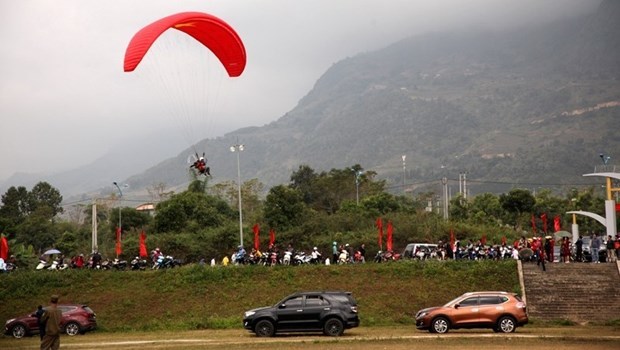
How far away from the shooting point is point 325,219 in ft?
224

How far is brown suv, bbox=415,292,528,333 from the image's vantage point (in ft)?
86.1

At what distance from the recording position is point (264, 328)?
26719mm

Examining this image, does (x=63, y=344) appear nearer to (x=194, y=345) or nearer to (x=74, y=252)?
(x=194, y=345)

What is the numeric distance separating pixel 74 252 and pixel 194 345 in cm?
5488

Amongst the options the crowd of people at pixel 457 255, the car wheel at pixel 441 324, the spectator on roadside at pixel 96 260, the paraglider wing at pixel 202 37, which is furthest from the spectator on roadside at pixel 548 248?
the spectator on roadside at pixel 96 260

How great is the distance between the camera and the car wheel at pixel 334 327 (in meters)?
26.3

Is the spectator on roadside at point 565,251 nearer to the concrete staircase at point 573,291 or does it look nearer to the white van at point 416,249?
the concrete staircase at point 573,291

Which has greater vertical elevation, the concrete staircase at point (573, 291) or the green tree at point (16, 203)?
the green tree at point (16, 203)

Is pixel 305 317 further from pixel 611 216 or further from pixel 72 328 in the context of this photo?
pixel 611 216

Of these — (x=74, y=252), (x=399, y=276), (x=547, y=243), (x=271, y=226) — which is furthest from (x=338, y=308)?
(x=74, y=252)

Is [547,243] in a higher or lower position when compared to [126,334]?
higher

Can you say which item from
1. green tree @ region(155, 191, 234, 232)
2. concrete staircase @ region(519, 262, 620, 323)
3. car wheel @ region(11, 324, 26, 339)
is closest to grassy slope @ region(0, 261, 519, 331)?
concrete staircase @ region(519, 262, 620, 323)

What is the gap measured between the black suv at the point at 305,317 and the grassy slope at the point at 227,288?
6.62 m

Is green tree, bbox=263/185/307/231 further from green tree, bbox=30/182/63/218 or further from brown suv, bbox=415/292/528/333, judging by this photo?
green tree, bbox=30/182/63/218
